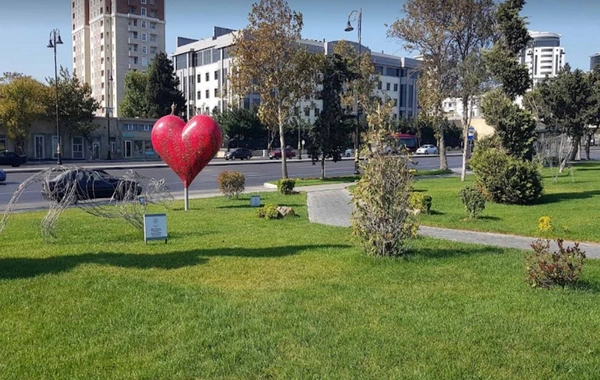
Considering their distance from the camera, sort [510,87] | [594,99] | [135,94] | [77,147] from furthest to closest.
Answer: [135,94]
[77,147]
[594,99]
[510,87]

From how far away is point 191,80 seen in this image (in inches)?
3487

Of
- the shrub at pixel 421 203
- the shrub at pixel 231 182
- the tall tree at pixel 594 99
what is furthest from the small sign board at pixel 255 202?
the tall tree at pixel 594 99

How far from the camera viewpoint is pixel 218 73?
8188 cm

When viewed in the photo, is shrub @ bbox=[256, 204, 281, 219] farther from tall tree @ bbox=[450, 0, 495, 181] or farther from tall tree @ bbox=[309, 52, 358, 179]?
tall tree @ bbox=[450, 0, 495, 181]

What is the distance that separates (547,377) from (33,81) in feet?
174

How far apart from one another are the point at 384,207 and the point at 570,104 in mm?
29341

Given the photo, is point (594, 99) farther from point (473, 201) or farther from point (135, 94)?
point (135, 94)

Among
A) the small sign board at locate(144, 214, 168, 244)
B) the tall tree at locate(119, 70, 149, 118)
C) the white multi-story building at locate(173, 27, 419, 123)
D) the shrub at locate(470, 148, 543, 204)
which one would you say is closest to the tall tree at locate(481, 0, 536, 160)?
the shrub at locate(470, 148, 543, 204)

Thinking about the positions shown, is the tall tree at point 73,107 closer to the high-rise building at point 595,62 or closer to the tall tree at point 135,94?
the tall tree at point 135,94

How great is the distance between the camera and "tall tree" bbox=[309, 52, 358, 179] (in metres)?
28.9

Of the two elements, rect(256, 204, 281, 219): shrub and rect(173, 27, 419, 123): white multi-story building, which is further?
rect(173, 27, 419, 123): white multi-story building

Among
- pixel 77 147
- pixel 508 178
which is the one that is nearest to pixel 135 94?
pixel 77 147

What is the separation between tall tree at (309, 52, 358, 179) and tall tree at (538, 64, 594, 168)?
13.0 m

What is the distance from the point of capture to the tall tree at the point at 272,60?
25625mm
